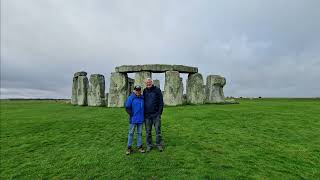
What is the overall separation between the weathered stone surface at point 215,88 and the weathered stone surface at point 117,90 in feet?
22.2

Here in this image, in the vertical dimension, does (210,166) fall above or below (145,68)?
below

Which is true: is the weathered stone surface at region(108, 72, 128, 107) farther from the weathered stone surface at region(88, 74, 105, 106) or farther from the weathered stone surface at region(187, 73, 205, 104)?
the weathered stone surface at region(187, 73, 205, 104)

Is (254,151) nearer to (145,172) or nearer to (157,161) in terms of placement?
(157,161)

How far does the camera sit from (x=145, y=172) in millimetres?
6836

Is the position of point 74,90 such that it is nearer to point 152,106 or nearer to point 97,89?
point 97,89

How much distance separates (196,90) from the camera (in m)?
20.9

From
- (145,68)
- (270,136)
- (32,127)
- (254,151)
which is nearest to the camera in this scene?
(254,151)

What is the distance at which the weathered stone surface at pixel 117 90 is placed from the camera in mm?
19953

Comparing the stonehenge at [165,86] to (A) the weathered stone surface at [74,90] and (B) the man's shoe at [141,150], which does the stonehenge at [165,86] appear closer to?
(A) the weathered stone surface at [74,90]

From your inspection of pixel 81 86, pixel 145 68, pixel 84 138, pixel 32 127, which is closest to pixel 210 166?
pixel 84 138

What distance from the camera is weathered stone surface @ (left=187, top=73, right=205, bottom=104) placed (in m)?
20.8

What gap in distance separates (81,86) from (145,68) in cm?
616

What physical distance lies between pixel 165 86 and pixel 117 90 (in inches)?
131

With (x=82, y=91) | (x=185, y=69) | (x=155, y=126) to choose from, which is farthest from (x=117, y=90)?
(x=155, y=126)
